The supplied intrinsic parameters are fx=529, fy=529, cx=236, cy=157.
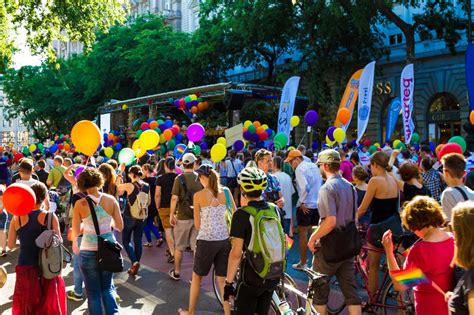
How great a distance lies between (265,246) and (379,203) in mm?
2073

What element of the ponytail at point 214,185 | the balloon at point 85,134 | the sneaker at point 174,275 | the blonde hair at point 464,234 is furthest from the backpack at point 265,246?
the sneaker at point 174,275

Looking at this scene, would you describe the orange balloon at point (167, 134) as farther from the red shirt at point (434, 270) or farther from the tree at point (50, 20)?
the red shirt at point (434, 270)

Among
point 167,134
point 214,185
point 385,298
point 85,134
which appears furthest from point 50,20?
point 385,298

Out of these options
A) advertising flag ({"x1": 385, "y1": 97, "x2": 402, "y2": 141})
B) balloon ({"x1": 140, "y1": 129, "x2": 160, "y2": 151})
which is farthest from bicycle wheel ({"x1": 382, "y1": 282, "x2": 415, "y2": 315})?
advertising flag ({"x1": 385, "y1": 97, "x2": 402, "y2": 141})

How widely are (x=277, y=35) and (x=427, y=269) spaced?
2499 cm

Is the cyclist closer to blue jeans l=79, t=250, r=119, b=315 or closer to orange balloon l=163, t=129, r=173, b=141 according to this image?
blue jeans l=79, t=250, r=119, b=315

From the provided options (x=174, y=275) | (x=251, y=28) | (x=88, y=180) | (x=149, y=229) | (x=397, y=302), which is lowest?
(x=174, y=275)

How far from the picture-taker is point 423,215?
11.3 feet

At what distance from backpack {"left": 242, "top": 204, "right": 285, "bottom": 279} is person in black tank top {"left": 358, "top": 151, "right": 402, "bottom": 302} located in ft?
5.81

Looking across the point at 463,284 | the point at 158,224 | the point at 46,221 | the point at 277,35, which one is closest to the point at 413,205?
the point at 463,284

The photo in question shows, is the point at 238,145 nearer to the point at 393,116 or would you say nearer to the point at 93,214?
the point at 393,116

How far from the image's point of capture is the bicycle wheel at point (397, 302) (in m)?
5.05

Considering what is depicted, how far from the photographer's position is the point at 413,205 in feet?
11.5

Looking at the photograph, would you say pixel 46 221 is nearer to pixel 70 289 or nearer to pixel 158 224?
pixel 70 289
